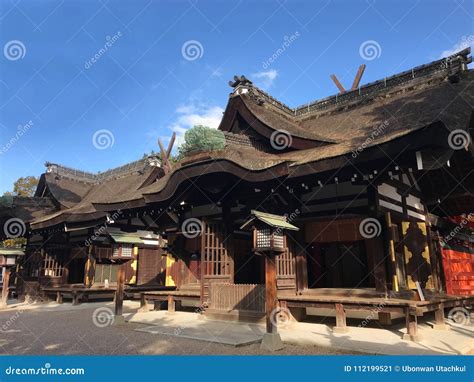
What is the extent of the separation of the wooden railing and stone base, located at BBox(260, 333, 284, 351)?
8.18 ft

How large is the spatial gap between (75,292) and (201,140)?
10461 millimetres

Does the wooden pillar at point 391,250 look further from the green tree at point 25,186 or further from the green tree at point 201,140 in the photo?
the green tree at point 25,186

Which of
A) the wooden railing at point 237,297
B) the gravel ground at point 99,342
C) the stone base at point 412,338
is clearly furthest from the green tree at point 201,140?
the stone base at point 412,338

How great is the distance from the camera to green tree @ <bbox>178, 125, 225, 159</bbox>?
1045 cm

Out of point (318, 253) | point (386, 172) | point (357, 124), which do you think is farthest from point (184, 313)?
point (357, 124)

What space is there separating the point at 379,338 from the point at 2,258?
15641 mm

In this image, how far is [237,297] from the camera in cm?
974

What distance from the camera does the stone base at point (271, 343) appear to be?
6.52 metres

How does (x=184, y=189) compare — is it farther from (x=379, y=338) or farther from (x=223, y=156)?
(x=379, y=338)

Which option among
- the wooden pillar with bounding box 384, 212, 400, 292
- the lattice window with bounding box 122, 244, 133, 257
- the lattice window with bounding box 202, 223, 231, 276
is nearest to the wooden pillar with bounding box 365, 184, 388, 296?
the wooden pillar with bounding box 384, 212, 400, 292

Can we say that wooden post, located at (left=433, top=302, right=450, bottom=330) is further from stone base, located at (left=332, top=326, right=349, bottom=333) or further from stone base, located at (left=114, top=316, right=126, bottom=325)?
stone base, located at (left=114, top=316, right=126, bottom=325)

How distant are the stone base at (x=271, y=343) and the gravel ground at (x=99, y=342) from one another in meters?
0.13

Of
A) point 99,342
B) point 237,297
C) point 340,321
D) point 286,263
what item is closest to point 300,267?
point 286,263

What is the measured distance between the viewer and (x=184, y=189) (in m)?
11.4
